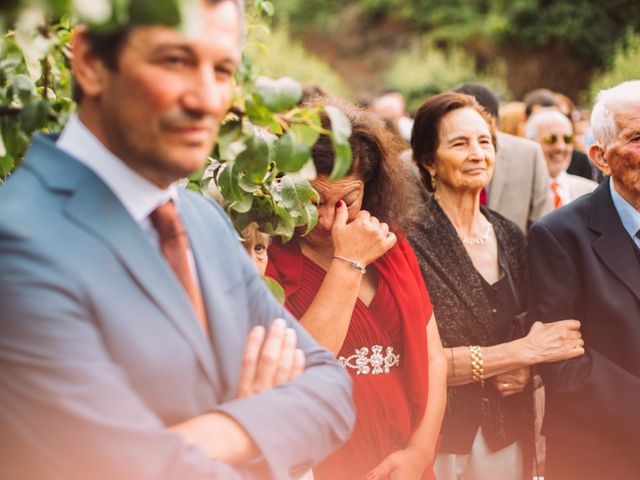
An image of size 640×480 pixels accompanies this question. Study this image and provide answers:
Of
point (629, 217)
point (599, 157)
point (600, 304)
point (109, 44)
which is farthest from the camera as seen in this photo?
point (599, 157)

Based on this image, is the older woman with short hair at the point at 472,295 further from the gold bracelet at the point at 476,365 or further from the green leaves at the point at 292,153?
the green leaves at the point at 292,153

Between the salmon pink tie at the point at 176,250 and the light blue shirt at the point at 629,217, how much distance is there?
235 centimetres

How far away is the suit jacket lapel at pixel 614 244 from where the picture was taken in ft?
10.7

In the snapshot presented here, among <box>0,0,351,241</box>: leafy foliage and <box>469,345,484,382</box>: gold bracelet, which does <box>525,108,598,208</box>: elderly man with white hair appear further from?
<box>0,0,351,241</box>: leafy foliage

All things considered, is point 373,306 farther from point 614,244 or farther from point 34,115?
point 34,115

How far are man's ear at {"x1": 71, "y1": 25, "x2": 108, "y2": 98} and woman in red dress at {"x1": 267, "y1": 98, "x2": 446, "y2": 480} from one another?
62.9 inches

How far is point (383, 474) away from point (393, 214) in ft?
3.45

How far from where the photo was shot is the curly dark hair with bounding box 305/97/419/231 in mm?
3197

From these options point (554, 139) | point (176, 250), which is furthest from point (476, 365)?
point (554, 139)

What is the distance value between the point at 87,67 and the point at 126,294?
1.37 feet

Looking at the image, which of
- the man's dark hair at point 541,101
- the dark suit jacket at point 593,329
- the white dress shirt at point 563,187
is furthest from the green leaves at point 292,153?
the man's dark hair at point 541,101

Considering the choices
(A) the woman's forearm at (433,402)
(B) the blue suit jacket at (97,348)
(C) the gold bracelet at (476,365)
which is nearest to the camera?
(B) the blue suit jacket at (97,348)

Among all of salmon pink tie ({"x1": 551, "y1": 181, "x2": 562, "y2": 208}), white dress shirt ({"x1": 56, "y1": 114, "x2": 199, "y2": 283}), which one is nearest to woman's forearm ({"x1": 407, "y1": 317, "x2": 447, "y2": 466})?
white dress shirt ({"x1": 56, "y1": 114, "x2": 199, "y2": 283})

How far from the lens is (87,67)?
4.73ft
